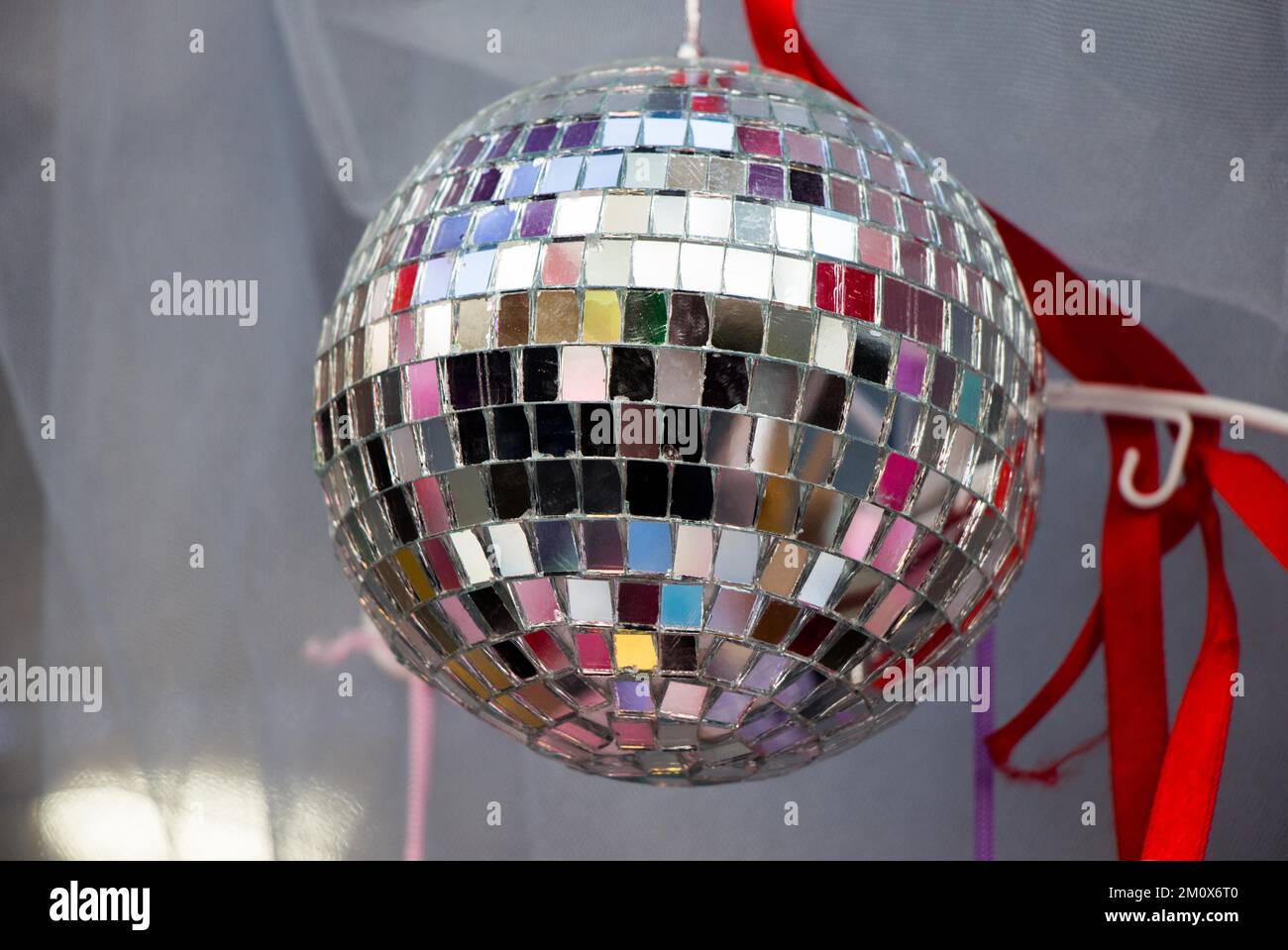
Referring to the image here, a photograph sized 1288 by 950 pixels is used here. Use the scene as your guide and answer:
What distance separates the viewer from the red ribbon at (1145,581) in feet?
2.80

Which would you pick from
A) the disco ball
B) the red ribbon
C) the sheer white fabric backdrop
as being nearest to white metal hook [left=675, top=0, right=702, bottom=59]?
the disco ball

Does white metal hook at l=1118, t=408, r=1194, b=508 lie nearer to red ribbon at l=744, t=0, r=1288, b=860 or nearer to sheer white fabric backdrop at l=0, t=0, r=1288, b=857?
red ribbon at l=744, t=0, r=1288, b=860

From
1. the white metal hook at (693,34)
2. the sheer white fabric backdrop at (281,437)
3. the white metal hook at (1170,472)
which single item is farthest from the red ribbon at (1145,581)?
the white metal hook at (693,34)

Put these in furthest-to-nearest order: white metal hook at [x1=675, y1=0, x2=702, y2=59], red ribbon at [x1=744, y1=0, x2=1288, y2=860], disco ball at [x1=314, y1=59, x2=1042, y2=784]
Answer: red ribbon at [x1=744, y1=0, x2=1288, y2=860] < white metal hook at [x1=675, y1=0, x2=702, y2=59] < disco ball at [x1=314, y1=59, x2=1042, y2=784]

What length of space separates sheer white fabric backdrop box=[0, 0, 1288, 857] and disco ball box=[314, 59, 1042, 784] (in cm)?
59

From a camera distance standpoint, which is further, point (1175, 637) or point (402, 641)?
point (1175, 637)

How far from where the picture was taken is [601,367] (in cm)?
51

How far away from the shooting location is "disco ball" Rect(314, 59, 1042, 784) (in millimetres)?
513

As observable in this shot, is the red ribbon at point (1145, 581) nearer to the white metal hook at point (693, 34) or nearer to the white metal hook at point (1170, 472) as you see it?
the white metal hook at point (1170, 472)

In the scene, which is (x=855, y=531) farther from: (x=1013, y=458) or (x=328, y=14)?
(x=328, y=14)

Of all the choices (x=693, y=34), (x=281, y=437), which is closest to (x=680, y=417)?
(x=693, y=34)
